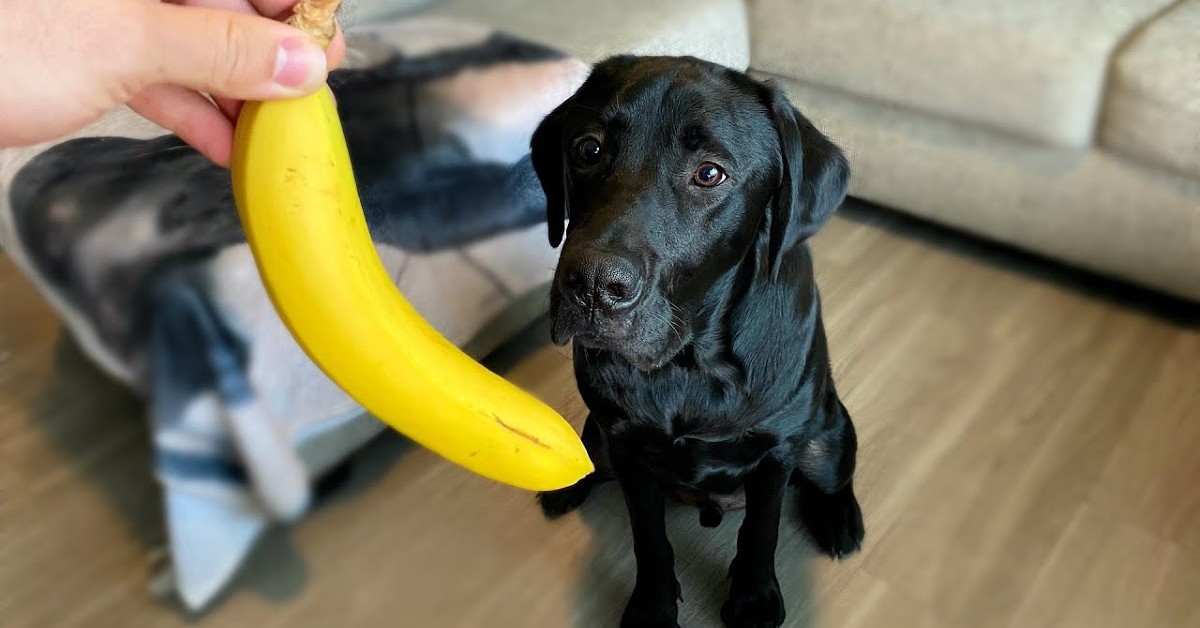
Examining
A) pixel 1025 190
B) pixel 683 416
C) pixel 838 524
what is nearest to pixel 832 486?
pixel 838 524

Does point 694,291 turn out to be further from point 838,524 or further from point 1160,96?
point 1160,96

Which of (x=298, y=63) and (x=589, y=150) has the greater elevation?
(x=298, y=63)

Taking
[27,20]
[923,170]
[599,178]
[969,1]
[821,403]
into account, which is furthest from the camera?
[923,170]

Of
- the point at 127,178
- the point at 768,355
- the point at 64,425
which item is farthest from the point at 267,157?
the point at 768,355

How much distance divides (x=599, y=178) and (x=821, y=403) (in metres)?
0.38

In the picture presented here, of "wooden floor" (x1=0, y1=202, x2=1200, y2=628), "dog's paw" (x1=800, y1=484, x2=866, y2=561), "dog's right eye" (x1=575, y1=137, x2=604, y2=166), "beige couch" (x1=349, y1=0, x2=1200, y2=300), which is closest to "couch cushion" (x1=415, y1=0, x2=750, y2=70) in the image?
"beige couch" (x1=349, y1=0, x2=1200, y2=300)

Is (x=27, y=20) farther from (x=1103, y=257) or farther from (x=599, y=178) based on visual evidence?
(x=1103, y=257)

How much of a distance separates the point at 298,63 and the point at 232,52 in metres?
0.04

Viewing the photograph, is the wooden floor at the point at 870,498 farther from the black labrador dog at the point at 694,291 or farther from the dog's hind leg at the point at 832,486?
the black labrador dog at the point at 694,291

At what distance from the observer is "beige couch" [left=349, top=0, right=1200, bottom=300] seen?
4.15 ft

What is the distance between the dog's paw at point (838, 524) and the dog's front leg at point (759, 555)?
11 cm

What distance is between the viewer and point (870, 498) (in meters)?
1.18

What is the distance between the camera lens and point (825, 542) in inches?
43.5

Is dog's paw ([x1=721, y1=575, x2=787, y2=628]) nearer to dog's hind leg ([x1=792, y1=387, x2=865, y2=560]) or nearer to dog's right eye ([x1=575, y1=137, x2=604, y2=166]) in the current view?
dog's hind leg ([x1=792, y1=387, x2=865, y2=560])
